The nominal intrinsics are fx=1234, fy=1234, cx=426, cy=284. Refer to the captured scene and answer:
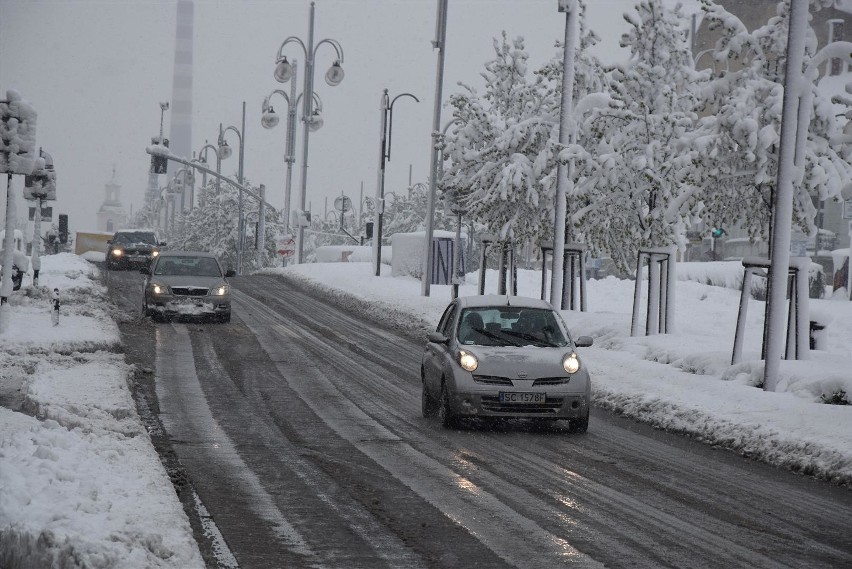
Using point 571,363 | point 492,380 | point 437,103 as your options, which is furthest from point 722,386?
point 437,103

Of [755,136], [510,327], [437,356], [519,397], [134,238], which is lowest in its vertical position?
[519,397]

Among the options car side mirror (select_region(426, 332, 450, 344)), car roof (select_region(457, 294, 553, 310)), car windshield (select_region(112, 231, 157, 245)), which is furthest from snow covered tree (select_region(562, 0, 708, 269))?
car windshield (select_region(112, 231, 157, 245))

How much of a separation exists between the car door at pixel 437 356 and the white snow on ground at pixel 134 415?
1.94 metres

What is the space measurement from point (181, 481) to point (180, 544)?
9.14 ft

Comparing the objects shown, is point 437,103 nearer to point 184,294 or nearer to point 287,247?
point 184,294

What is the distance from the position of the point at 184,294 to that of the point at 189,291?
134 mm

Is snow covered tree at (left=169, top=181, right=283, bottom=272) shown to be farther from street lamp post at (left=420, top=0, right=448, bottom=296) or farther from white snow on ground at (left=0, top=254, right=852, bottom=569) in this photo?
white snow on ground at (left=0, top=254, right=852, bottom=569)

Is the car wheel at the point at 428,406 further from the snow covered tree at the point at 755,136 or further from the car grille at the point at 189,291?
the car grille at the point at 189,291

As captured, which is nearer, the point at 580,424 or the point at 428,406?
the point at 580,424

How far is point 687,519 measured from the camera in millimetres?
8891

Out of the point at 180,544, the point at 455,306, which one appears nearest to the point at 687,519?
the point at 180,544

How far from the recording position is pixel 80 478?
28.5 ft

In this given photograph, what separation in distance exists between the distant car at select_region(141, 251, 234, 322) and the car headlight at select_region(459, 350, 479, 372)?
1438 centimetres

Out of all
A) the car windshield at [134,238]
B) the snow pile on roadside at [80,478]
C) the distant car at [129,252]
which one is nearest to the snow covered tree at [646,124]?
the snow pile on roadside at [80,478]
